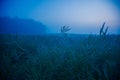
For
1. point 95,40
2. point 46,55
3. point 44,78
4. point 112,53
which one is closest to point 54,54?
point 46,55

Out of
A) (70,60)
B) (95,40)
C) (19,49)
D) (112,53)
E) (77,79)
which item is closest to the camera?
(77,79)

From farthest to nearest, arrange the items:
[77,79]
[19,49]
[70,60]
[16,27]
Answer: [16,27] → [19,49] → [70,60] → [77,79]

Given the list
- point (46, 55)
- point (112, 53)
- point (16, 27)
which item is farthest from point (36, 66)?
point (16, 27)

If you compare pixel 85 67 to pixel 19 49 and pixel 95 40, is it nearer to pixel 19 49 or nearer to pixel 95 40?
pixel 95 40

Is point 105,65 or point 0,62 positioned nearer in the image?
point 105,65

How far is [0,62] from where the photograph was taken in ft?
9.64

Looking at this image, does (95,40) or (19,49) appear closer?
(95,40)

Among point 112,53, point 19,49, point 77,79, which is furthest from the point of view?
point 19,49

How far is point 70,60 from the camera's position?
2377 mm

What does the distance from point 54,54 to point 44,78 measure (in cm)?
54

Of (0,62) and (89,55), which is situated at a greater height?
(89,55)

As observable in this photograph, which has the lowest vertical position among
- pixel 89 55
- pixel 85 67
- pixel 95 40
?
pixel 85 67

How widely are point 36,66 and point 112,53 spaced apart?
140cm

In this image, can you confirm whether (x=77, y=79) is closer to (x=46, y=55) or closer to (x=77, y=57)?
(x=77, y=57)
